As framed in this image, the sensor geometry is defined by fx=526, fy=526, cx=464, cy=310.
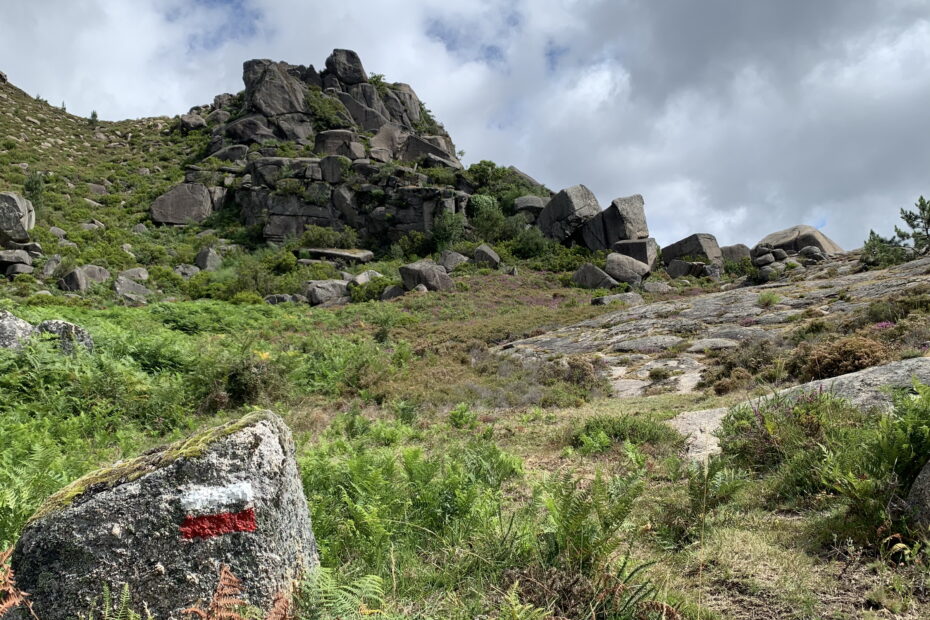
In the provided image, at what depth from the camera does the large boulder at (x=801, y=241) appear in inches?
1678

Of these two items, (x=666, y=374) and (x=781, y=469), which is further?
(x=666, y=374)

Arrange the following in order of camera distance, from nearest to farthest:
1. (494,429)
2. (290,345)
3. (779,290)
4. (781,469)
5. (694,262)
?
(781,469) → (494,429) → (290,345) → (779,290) → (694,262)

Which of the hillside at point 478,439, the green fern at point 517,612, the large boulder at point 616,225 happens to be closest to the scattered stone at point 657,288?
the hillside at point 478,439

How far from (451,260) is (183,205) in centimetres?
2515

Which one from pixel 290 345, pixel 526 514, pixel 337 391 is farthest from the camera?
pixel 290 345

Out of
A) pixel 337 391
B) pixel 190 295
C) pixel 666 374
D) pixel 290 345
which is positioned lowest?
pixel 666 374

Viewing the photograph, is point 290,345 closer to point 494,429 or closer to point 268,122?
point 494,429

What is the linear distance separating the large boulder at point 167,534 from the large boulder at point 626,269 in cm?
3552

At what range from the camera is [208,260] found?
36.8 meters

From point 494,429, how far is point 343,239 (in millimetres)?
37022

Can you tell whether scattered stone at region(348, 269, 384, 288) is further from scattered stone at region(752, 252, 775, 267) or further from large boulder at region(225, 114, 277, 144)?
large boulder at region(225, 114, 277, 144)

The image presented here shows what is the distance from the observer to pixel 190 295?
30.2 metres

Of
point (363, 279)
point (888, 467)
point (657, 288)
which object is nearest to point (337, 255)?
point (363, 279)

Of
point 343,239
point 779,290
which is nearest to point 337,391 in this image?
point 779,290
